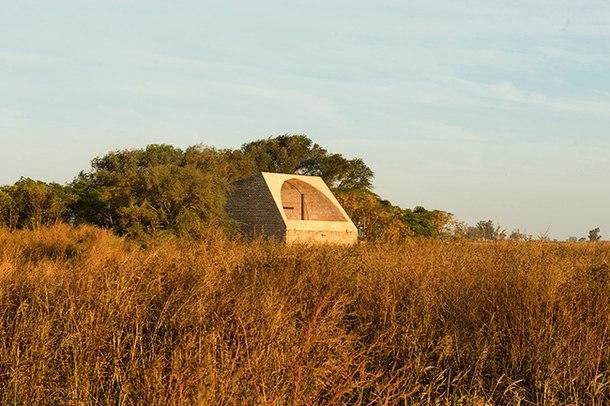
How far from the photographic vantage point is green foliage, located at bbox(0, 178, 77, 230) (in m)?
26.4

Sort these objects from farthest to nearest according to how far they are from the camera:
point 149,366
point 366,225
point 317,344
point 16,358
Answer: point 366,225 → point 317,344 → point 16,358 → point 149,366

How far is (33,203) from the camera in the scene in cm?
2730

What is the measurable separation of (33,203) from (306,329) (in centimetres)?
2414

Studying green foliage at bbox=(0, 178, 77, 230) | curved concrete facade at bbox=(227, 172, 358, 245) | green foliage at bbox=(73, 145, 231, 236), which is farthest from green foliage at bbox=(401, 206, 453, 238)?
green foliage at bbox=(0, 178, 77, 230)

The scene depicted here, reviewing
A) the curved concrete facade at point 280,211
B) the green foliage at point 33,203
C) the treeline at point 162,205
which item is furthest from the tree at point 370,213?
the green foliage at point 33,203

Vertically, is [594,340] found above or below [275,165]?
below

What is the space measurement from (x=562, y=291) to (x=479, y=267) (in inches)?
77.9

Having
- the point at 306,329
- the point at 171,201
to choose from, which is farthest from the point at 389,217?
the point at 306,329

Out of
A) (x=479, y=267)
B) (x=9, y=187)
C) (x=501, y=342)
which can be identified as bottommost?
(x=501, y=342)

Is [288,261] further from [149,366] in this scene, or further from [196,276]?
[149,366]

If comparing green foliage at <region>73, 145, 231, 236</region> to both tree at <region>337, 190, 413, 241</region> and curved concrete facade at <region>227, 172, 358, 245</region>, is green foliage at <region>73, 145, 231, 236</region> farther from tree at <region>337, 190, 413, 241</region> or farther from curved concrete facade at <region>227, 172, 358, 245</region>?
tree at <region>337, 190, 413, 241</region>

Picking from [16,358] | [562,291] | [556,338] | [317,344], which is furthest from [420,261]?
[16,358]

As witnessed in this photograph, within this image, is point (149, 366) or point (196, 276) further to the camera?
point (196, 276)

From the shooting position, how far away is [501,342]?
344 inches
